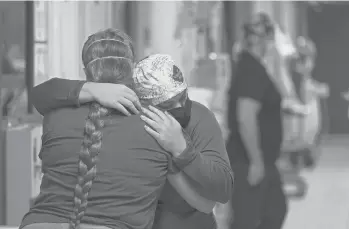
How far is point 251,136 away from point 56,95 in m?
1.35

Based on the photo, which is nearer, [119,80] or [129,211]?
[129,211]

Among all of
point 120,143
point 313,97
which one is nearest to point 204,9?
point 313,97

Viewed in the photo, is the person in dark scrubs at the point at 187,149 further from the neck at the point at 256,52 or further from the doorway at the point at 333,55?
the doorway at the point at 333,55

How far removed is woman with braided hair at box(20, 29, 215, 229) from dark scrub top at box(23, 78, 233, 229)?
2 centimetres

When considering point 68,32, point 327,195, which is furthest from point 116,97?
point 327,195

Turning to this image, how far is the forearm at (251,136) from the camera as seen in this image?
8.30 feet

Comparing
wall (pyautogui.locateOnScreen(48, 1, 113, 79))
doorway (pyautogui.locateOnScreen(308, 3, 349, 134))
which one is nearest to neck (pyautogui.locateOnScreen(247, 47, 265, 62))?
wall (pyautogui.locateOnScreen(48, 1, 113, 79))

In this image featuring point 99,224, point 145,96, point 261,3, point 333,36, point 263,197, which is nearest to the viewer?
point 99,224

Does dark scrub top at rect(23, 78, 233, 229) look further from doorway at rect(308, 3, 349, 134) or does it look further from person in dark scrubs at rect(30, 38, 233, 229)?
doorway at rect(308, 3, 349, 134)

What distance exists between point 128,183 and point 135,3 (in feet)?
5.72

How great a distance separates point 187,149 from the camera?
1.26 m

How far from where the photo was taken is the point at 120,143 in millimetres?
1233

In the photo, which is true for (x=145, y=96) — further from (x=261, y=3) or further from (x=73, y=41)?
(x=261, y=3)

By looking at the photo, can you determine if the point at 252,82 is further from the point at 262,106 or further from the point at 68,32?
the point at 68,32
